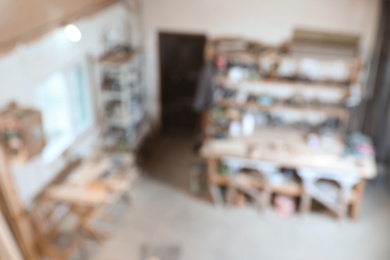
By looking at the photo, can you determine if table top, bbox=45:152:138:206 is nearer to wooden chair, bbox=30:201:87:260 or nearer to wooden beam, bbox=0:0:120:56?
wooden chair, bbox=30:201:87:260

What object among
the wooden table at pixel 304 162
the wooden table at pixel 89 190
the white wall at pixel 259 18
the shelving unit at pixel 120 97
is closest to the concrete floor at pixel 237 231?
the wooden table at pixel 304 162

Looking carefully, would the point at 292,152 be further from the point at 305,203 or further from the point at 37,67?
the point at 37,67

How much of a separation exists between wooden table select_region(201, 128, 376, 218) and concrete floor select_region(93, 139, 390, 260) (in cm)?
31

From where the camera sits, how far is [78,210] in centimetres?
578

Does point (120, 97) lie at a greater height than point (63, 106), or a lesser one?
lesser

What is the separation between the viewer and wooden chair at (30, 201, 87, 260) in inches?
208

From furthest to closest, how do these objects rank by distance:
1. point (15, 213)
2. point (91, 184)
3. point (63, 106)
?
point (63, 106)
point (91, 184)
point (15, 213)

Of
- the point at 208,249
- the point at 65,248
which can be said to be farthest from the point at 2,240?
the point at 208,249

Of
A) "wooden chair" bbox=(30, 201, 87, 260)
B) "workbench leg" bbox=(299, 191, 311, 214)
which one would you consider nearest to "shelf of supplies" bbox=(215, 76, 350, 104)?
"workbench leg" bbox=(299, 191, 311, 214)

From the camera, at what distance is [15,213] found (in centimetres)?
511

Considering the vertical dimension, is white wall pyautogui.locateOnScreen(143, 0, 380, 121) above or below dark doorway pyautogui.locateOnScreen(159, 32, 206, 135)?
above

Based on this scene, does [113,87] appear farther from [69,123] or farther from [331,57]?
[331,57]

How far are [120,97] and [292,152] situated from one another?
8.89 ft

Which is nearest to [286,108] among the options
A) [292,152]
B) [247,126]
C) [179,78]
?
[247,126]
